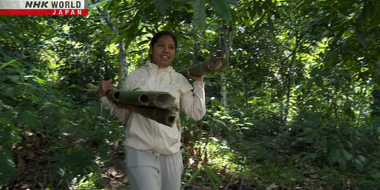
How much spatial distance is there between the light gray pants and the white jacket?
0.04 metres

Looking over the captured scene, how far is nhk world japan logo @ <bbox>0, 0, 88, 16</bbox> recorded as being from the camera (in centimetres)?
436

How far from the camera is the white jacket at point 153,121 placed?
232 cm

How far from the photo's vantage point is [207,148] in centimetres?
523

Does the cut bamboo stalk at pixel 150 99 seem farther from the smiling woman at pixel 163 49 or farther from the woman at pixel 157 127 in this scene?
the smiling woman at pixel 163 49

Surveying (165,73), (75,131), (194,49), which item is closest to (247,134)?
(194,49)

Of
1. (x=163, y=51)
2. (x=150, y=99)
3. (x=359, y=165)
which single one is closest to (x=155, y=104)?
(x=150, y=99)

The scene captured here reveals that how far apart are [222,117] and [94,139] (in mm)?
1648

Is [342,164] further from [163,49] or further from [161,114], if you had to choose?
[161,114]

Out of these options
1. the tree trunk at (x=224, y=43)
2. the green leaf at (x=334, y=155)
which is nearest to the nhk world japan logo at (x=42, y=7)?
the tree trunk at (x=224, y=43)

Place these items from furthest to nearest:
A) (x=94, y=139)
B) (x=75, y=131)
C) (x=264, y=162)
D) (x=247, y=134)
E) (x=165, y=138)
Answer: (x=247, y=134) → (x=264, y=162) → (x=94, y=139) → (x=75, y=131) → (x=165, y=138)

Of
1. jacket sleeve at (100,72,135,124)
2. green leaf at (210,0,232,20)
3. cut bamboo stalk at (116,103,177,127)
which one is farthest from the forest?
jacket sleeve at (100,72,135,124)

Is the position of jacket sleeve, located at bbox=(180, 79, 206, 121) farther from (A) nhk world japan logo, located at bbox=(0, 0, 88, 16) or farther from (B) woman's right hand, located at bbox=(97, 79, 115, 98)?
(A) nhk world japan logo, located at bbox=(0, 0, 88, 16)

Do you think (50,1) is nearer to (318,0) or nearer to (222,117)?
(222,117)

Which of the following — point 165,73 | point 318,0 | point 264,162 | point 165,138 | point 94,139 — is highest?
point 318,0
